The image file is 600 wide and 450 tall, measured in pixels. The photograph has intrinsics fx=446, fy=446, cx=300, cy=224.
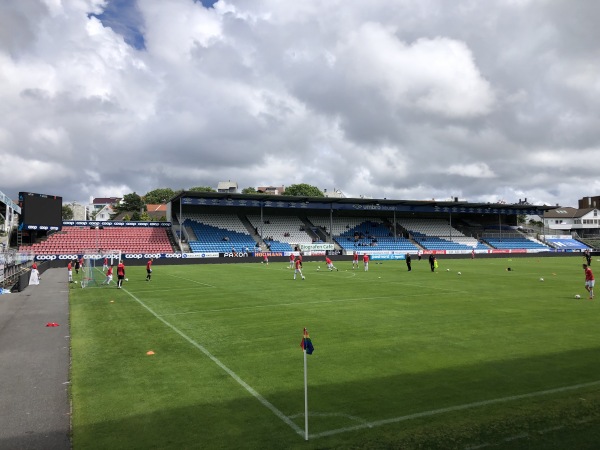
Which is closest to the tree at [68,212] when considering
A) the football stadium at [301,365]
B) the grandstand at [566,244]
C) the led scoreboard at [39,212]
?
the led scoreboard at [39,212]

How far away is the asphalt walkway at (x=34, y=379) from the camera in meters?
6.77

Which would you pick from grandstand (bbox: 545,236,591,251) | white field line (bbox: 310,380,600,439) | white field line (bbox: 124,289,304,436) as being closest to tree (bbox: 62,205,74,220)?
grandstand (bbox: 545,236,591,251)

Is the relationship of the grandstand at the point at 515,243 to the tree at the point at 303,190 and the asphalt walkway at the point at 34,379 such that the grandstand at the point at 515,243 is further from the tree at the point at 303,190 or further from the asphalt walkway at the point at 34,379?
the asphalt walkway at the point at 34,379

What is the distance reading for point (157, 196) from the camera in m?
150

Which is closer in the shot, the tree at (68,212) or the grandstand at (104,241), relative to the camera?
the grandstand at (104,241)

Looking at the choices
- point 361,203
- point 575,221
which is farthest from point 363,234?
point 575,221

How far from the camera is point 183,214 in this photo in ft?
237

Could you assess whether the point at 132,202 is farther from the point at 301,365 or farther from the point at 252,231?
the point at 301,365

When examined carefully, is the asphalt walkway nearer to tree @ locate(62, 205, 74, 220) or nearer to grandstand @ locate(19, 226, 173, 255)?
grandstand @ locate(19, 226, 173, 255)

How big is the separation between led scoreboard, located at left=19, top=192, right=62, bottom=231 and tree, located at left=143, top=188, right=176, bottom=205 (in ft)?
303

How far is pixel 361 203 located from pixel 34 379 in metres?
66.5

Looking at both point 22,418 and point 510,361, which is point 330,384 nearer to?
point 510,361

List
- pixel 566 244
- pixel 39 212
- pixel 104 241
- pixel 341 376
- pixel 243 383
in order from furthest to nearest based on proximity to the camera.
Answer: pixel 566 244 → pixel 104 241 → pixel 39 212 → pixel 341 376 → pixel 243 383

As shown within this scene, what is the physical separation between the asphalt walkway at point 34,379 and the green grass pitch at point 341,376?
1.02 ft
